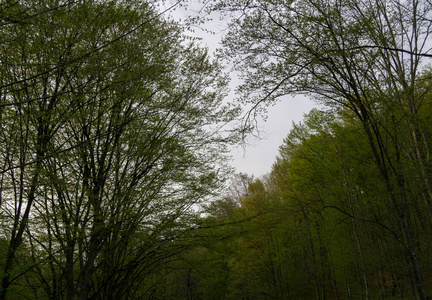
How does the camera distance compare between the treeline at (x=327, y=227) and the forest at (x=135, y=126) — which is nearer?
the forest at (x=135, y=126)

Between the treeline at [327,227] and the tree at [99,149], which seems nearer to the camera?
the tree at [99,149]

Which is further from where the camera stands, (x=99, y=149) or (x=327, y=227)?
(x=327, y=227)

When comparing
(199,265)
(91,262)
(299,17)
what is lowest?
(199,265)

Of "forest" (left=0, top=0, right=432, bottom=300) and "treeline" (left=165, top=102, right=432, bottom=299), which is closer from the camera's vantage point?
"forest" (left=0, top=0, right=432, bottom=300)

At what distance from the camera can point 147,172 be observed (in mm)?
6340

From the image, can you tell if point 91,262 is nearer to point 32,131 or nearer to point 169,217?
point 169,217

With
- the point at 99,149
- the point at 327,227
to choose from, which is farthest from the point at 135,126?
the point at 327,227

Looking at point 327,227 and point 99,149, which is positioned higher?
point 99,149

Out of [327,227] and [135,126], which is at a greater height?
[135,126]

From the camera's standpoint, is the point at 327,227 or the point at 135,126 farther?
the point at 327,227

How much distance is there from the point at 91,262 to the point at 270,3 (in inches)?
228

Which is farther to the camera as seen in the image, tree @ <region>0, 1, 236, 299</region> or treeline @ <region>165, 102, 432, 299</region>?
treeline @ <region>165, 102, 432, 299</region>

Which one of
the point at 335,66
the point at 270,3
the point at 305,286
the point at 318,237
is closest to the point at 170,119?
the point at 270,3

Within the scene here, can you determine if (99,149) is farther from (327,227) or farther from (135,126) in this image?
(327,227)
